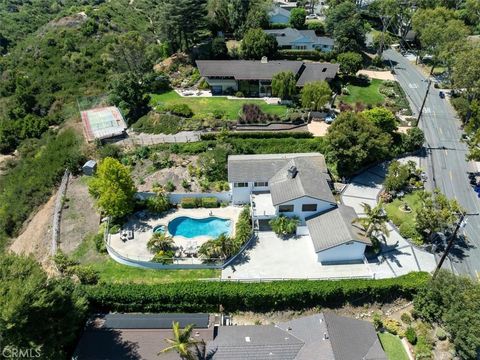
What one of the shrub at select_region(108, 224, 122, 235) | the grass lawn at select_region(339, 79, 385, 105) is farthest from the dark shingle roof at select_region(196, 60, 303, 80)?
the shrub at select_region(108, 224, 122, 235)

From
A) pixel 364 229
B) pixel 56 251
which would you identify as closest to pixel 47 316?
pixel 56 251

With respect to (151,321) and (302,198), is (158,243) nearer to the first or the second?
(151,321)

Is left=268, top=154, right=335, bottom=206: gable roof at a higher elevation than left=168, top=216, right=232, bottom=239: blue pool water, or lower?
higher

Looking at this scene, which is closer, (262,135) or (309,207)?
(309,207)

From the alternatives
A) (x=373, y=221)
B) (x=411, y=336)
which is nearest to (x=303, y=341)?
(x=411, y=336)

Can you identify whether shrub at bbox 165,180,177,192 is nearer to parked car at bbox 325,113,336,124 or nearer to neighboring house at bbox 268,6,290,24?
parked car at bbox 325,113,336,124

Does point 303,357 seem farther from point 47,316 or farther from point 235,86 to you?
point 235,86
